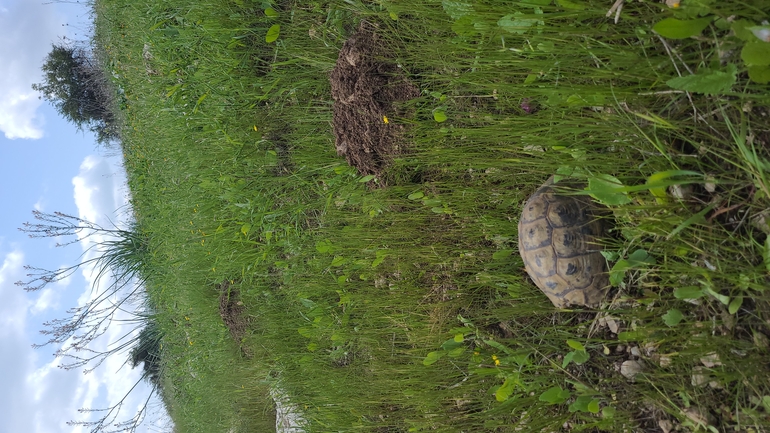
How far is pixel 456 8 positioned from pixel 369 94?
70cm

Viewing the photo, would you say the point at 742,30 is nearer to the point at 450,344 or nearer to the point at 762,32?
the point at 762,32

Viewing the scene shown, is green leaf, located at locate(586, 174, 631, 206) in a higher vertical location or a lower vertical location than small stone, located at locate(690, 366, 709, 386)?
higher

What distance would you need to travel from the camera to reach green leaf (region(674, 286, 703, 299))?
57.5 inches

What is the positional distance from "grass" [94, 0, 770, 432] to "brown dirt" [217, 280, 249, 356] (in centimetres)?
10

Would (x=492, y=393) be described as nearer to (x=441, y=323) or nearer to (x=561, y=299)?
(x=441, y=323)

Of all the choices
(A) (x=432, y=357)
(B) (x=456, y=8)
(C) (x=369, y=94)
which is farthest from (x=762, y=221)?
(C) (x=369, y=94)

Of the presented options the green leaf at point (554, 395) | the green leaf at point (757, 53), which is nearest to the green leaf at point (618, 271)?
the green leaf at point (554, 395)

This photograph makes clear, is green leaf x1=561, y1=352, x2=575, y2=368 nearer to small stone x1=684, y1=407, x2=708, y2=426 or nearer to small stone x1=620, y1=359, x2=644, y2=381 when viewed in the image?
small stone x1=620, y1=359, x2=644, y2=381

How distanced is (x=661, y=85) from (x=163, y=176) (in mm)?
5334

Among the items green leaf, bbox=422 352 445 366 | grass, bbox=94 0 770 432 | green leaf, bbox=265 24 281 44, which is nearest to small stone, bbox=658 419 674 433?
grass, bbox=94 0 770 432

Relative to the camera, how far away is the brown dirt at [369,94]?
2.49 metres

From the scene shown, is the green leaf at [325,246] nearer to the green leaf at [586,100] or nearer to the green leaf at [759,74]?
the green leaf at [586,100]

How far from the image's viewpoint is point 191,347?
5.45 m

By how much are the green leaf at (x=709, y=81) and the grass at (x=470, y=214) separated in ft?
0.21
